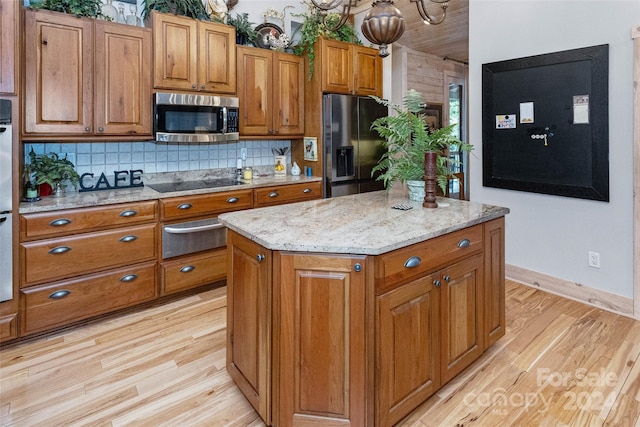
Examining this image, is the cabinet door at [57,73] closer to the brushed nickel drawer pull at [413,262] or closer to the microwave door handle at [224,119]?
the microwave door handle at [224,119]

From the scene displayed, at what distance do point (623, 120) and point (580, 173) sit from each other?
0.47 m

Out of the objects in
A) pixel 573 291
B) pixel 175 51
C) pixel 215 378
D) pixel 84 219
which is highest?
pixel 175 51

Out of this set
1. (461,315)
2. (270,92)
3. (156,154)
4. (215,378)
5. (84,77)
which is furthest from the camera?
(270,92)

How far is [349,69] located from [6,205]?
332 centimetres

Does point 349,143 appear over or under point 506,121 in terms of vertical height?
under

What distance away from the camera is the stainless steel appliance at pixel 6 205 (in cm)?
233

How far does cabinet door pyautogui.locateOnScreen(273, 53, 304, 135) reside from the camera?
4.05m

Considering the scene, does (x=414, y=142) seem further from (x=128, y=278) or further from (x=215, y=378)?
(x=128, y=278)

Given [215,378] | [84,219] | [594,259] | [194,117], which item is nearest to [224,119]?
[194,117]

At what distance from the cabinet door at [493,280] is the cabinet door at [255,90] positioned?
2.57m

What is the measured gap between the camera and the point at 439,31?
195 inches

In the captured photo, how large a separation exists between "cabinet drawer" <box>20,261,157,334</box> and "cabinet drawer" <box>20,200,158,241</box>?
36 cm

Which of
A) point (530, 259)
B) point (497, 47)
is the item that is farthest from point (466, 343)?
point (497, 47)

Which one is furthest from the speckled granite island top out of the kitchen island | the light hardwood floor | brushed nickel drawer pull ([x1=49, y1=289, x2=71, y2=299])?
brushed nickel drawer pull ([x1=49, y1=289, x2=71, y2=299])
